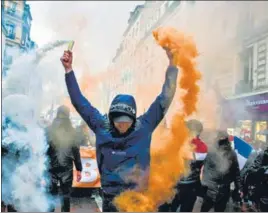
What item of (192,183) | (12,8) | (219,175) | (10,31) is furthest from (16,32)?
(219,175)

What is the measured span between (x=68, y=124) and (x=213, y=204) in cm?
138

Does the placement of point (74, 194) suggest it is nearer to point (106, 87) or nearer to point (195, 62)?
point (106, 87)

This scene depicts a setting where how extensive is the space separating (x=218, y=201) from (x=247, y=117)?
738mm

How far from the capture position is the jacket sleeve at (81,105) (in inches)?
80.7

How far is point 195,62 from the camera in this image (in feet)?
8.61

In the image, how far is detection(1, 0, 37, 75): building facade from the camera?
10.0ft

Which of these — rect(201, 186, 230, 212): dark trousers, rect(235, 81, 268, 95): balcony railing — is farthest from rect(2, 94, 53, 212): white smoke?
rect(235, 81, 268, 95): balcony railing

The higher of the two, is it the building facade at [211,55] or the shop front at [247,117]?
the building facade at [211,55]

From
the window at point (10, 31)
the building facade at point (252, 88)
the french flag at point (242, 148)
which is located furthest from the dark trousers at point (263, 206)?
the window at point (10, 31)

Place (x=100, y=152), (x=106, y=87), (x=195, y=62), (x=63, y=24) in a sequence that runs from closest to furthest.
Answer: (x=100, y=152)
(x=195, y=62)
(x=106, y=87)
(x=63, y=24)

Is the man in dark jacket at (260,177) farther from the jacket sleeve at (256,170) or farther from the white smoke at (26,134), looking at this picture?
the white smoke at (26,134)

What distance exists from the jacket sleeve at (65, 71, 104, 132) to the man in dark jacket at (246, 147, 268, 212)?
4.87 feet

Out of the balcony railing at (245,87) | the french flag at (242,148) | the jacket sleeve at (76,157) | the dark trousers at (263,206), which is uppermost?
the balcony railing at (245,87)

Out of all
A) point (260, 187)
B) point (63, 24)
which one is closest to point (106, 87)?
point (63, 24)
